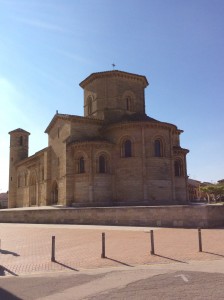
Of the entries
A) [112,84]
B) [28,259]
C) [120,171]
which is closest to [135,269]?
[28,259]

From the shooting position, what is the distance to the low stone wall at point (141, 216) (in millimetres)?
19094

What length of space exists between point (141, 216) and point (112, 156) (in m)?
12.4

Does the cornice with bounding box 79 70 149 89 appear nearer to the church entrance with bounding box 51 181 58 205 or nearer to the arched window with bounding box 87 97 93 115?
the arched window with bounding box 87 97 93 115

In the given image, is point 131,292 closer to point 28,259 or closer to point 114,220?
point 28,259

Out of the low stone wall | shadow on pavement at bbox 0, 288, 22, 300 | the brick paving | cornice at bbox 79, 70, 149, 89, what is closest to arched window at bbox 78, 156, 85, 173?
the low stone wall

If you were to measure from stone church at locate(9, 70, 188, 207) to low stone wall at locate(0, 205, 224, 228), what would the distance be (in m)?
5.78

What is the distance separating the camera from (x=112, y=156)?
32.7 meters

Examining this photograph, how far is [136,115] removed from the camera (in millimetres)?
37219

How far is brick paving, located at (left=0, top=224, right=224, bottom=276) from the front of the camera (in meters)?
10.4

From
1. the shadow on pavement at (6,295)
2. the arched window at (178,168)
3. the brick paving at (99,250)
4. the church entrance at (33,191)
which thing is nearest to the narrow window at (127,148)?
the arched window at (178,168)

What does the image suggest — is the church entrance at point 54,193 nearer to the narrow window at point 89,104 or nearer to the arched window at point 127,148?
the arched window at point 127,148

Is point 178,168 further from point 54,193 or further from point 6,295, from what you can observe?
point 6,295

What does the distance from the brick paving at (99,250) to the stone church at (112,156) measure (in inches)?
554

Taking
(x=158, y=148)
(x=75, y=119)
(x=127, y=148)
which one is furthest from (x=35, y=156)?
(x=158, y=148)
